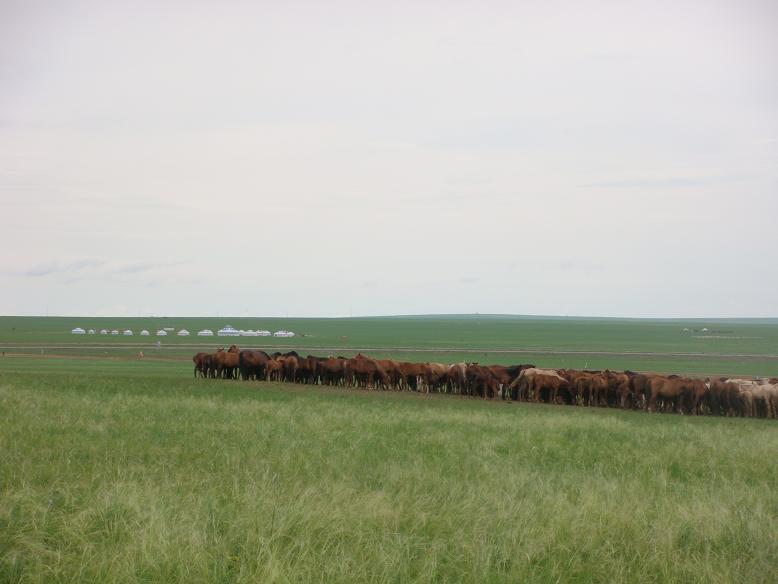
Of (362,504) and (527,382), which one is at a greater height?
(362,504)

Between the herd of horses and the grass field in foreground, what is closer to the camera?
the grass field in foreground

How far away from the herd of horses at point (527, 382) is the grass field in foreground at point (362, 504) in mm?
13395

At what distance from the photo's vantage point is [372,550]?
7.43 meters

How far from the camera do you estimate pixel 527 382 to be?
3250cm

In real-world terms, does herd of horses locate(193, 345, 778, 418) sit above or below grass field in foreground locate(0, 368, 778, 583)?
below

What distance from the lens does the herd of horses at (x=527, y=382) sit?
29.9m

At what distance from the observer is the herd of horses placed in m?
29.9

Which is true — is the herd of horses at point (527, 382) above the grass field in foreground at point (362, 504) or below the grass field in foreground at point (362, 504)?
below

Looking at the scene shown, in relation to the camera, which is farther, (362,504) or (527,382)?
(527,382)

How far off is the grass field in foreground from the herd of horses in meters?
13.4

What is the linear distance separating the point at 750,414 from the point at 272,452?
22427mm

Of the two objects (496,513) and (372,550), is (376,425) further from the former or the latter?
(372,550)

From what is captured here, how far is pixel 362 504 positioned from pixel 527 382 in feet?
79.9

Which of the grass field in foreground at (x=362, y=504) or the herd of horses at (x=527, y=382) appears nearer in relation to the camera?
the grass field in foreground at (x=362, y=504)
